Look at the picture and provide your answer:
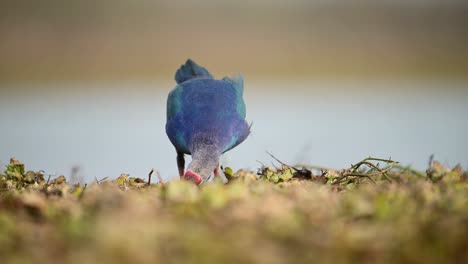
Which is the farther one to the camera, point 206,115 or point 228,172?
point 206,115

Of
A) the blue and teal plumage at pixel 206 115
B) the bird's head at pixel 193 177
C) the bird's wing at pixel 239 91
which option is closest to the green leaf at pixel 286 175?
the bird's head at pixel 193 177

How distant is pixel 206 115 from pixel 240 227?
279 centimetres

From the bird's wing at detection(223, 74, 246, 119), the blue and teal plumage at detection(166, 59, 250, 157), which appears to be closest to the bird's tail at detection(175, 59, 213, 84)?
the bird's wing at detection(223, 74, 246, 119)

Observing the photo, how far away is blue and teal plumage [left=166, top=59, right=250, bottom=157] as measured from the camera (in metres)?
Result: 4.76

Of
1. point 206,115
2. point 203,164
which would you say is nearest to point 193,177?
point 203,164

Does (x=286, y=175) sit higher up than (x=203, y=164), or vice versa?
(x=286, y=175)

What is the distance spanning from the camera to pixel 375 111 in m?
10.0

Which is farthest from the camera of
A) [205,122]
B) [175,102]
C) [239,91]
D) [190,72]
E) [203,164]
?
[190,72]

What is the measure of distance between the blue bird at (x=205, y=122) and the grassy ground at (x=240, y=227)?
171cm

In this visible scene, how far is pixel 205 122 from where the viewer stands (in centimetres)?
481

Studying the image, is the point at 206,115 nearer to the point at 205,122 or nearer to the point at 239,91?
the point at 205,122

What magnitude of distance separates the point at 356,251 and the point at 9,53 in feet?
45.7

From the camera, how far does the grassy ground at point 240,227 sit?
77.2 inches

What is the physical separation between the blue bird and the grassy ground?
1711 millimetres
